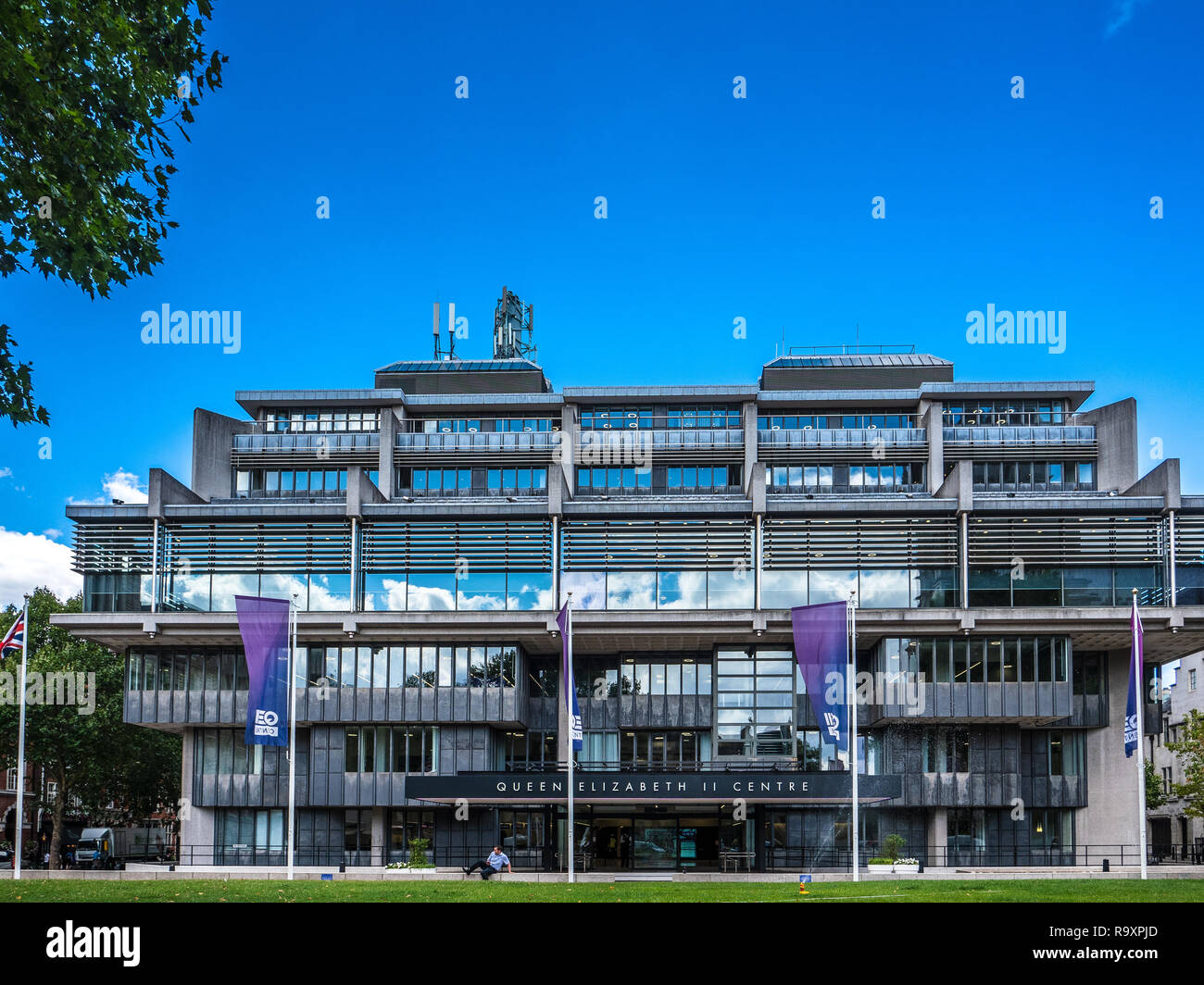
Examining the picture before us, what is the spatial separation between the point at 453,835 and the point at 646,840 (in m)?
8.69

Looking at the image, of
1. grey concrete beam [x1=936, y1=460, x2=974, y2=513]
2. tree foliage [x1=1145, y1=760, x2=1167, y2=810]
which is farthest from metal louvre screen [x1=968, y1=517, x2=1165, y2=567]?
tree foliage [x1=1145, y1=760, x2=1167, y2=810]

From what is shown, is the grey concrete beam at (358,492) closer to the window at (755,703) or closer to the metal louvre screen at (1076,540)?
the window at (755,703)

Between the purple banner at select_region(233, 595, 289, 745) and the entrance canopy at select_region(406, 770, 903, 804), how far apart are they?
35.6 feet

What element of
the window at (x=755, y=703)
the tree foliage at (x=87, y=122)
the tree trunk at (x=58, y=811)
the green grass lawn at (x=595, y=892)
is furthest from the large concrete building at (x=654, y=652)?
the tree foliage at (x=87, y=122)

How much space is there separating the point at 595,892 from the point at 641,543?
97.9 feet

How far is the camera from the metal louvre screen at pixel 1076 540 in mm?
50469

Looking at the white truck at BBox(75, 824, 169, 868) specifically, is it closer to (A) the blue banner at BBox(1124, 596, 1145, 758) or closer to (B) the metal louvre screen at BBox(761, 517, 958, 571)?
(B) the metal louvre screen at BBox(761, 517, 958, 571)

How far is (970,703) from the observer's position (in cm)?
4984

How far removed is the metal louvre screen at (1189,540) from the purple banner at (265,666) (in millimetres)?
37530

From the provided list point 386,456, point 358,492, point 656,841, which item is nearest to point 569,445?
point 386,456

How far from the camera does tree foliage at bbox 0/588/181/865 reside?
212 ft

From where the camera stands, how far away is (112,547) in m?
52.9
